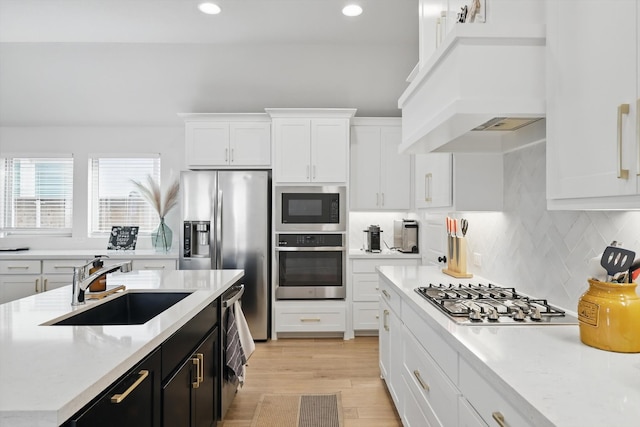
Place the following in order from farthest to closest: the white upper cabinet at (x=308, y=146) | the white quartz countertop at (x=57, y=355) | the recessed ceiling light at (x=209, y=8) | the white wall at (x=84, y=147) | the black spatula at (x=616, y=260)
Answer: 1. the white wall at (x=84, y=147)
2. the white upper cabinet at (x=308, y=146)
3. the recessed ceiling light at (x=209, y=8)
4. the black spatula at (x=616, y=260)
5. the white quartz countertop at (x=57, y=355)

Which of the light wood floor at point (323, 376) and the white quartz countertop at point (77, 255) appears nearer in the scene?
the light wood floor at point (323, 376)

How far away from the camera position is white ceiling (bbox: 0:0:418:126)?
10.7ft

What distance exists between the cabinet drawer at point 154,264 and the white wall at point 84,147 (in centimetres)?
62

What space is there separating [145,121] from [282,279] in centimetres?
250

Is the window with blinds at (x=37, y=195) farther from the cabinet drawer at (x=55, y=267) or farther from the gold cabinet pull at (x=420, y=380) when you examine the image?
the gold cabinet pull at (x=420, y=380)

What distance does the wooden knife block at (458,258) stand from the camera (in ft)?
8.87

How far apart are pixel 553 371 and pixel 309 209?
317 centimetres

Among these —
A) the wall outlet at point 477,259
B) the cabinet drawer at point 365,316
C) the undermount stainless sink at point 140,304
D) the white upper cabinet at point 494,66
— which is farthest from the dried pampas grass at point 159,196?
the white upper cabinet at point 494,66

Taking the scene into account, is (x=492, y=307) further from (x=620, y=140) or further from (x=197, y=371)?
(x=197, y=371)

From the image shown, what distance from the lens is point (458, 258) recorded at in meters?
2.75

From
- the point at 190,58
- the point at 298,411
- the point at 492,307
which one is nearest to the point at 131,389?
the point at 492,307

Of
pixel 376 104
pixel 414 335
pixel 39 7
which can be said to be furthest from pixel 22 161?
pixel 414 335

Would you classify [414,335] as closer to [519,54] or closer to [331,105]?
[519,54]

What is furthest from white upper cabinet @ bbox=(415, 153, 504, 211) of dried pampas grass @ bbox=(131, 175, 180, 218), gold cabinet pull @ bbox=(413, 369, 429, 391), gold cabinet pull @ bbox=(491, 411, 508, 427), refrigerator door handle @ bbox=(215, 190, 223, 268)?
dried pampas grass @ bbox=(131, 175, 180, 218)
